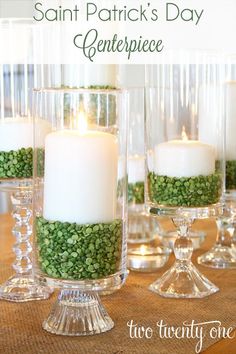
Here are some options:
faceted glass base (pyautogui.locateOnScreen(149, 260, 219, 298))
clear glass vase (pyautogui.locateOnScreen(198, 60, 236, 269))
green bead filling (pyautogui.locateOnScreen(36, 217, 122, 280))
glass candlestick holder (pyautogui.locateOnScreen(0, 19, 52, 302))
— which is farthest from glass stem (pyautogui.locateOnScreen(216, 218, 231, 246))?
green bead filling (pyautogui.locateOnScreen(36, 217, 122, 280))

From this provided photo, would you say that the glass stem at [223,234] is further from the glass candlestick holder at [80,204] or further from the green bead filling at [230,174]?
the glass candlestick holder at [80,204]

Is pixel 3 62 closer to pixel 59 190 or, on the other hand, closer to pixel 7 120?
pixel 7 120

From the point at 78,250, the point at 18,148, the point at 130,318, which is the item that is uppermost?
the point at 18,148

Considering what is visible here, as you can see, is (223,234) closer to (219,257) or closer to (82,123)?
(219,257)

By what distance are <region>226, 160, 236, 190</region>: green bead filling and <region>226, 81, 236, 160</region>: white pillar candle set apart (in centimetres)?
1

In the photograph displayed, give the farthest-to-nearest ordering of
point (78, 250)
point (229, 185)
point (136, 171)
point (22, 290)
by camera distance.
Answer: point (136, 171)
point (229, 185)
point (22, 290)
point (78, 250)

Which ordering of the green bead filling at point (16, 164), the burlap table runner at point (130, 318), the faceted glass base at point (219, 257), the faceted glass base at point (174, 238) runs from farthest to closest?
the faceted glass base at point (174, 238) → the faceted glass base at point (219, 257) → the green bead filling at point (16, 164) → the burlap table runner at point (130, 318)

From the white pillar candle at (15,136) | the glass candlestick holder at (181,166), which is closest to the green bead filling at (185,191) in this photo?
the glass candlestick holder at (181,166)

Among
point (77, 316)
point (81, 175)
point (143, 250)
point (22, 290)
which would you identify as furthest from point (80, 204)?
point (143, 250)

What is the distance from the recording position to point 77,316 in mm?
843

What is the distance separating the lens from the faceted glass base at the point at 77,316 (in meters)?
0.83

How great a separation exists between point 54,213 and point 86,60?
51 cm

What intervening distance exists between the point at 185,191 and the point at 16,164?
257 millimetres

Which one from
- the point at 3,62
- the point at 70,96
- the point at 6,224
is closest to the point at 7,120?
the point at 3,62
